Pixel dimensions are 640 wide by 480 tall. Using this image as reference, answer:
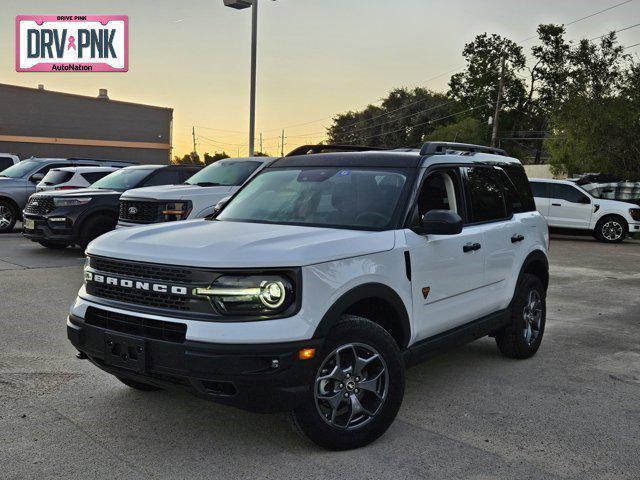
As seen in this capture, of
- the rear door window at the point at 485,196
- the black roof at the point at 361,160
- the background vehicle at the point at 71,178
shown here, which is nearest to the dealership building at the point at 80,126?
the background vehicle at the point at 71,178

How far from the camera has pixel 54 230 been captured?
1156 cm

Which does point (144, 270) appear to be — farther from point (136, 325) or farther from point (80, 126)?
point (80, 126)

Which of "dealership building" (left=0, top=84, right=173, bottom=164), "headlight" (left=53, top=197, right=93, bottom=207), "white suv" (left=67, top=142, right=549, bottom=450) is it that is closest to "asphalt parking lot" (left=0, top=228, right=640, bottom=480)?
"white suv" (left=67, top=142, right=549, bottom=450)

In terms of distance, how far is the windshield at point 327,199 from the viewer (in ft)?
14.5

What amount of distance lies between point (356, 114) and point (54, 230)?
81004mm

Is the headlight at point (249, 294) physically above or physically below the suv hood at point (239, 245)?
below

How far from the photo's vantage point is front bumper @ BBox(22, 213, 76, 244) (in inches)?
453

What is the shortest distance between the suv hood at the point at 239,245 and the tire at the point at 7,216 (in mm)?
13324

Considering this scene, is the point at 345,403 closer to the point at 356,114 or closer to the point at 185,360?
the point at 185,360

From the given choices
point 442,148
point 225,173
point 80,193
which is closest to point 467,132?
point 225,173

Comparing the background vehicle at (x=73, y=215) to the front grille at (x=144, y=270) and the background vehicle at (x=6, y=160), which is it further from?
the background vehicle at (x=6, y=160)

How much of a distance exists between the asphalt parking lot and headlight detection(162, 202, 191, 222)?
356cm

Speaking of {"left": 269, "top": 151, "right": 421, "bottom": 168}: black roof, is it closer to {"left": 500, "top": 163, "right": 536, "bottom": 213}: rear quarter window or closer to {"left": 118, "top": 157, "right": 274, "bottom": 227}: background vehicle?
{"left": 500, "top": 163, "right": 536, "bottom": 213}: rear quarter window

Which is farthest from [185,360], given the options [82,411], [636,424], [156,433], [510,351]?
[510,351]
